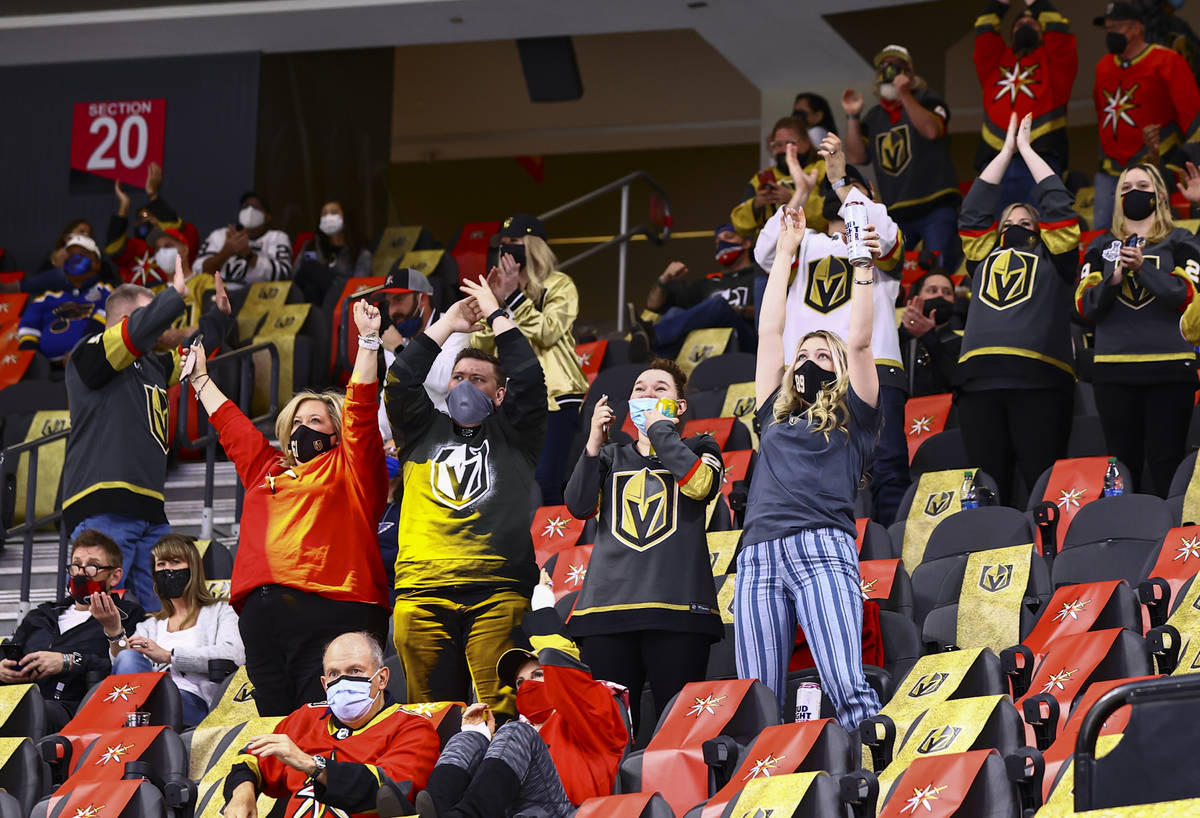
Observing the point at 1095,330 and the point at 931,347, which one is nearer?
the point at 1095,330

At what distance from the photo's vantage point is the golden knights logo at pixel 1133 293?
5934mm

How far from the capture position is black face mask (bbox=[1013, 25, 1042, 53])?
8.33 meters

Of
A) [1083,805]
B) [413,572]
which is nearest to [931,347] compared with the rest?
[413,572]

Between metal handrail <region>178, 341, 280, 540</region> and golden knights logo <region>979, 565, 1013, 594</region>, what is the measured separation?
11.3 ft

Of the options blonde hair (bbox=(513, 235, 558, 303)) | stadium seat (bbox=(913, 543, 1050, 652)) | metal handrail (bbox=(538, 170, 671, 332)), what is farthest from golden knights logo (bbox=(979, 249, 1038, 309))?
metal handrail (bbox=(538, 170, 671, 332))

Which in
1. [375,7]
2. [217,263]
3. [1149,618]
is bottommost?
[1149,618]

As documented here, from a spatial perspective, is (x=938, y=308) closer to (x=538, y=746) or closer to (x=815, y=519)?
(x=815, y=519)

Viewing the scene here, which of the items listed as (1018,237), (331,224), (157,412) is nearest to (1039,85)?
(1018,237)

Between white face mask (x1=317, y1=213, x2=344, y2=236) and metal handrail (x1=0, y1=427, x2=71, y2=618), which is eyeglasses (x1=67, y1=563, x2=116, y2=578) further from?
white face mask (x1=317, y1=213, x2=344, y2=236)

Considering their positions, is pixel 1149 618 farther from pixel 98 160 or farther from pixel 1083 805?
pixel 98 160

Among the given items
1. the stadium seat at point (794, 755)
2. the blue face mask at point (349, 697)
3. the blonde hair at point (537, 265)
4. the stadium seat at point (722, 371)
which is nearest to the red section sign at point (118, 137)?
the stadium seat at point (722, 371)

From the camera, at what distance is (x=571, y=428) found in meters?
6.77

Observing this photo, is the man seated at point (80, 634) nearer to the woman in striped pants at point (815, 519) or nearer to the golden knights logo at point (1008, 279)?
the woman in striped pants at point (815, 519)

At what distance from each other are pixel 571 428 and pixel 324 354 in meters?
2.88
